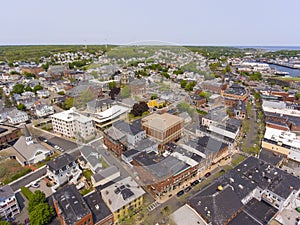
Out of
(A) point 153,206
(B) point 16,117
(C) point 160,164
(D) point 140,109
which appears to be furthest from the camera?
(B) point 16,117

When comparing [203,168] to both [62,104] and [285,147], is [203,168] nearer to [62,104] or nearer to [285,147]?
[285,147]

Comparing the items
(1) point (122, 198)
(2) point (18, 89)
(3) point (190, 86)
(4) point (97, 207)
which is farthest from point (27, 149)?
(3) point (190, 86)

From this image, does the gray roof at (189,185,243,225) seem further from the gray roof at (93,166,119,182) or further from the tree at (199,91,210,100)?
the tree at (199,91,210,100)

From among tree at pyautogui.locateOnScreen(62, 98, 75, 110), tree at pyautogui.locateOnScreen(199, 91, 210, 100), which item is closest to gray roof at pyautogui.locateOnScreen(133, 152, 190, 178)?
tree at pyautogui.locateOnScreen(62, 98, 75, 110)

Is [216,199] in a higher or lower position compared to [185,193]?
higher

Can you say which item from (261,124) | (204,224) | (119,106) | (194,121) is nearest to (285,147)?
(261,124)

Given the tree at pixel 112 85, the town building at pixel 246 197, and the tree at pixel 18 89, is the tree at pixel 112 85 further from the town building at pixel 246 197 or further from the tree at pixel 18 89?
the town building at pixel 246 197

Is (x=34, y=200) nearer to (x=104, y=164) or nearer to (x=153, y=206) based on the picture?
(x=104, y=164)
